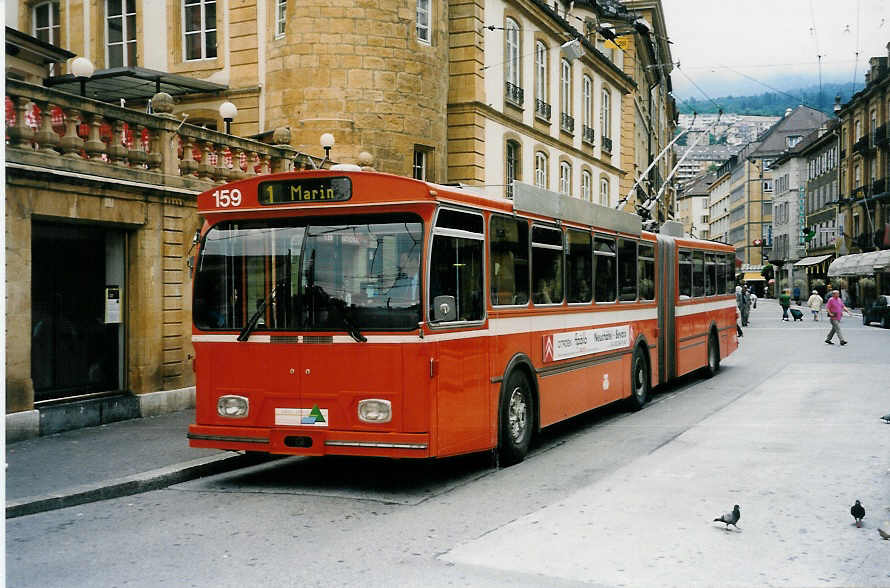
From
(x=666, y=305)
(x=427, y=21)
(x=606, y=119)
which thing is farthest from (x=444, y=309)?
(x=606, y=119)

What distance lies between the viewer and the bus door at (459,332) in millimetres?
8531

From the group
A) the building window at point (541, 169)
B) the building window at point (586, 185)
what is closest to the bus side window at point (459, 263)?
the building window at point (541, 169)

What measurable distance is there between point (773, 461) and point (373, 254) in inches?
179

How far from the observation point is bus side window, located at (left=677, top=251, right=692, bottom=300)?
691 inches

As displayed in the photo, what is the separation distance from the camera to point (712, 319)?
20.0m

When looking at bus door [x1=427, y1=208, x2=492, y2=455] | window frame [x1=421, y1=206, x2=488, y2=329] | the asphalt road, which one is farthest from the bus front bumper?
window frame [x1=421, y1=206, x2=488, y2=329]

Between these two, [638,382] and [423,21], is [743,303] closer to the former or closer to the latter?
[423,21]

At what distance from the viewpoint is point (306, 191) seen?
8.76 m

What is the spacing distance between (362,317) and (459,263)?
1.08 meters

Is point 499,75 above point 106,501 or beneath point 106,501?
above

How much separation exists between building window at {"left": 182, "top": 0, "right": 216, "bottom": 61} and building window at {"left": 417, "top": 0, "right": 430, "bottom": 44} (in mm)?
5096

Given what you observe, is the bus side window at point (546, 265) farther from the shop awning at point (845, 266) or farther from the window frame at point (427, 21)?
the shop awning at point (845, 266)

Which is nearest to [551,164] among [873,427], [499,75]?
[499,75]

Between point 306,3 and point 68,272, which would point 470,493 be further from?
point 306,3
